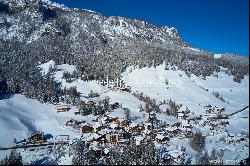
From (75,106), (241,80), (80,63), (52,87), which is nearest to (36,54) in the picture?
(80,63)

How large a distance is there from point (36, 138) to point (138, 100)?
50928 mm

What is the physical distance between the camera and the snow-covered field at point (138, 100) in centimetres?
8175

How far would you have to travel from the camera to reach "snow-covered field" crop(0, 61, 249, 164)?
81.8 metres

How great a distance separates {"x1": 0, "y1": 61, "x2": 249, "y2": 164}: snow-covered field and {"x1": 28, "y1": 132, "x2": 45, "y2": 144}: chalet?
129 inches

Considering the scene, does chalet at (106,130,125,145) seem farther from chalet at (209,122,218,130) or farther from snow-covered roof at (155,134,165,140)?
chalet at (209,122,218,130)

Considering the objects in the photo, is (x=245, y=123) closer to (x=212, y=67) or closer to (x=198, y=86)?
(x=198, y=86)

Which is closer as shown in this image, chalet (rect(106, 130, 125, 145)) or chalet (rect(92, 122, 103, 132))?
chalet (rect(106, 130, 125, 145))

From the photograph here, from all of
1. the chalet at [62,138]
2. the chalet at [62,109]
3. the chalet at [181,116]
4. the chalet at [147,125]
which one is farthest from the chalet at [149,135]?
the chalet at [62,109]

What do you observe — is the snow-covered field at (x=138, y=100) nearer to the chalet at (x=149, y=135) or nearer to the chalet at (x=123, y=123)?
the chalet at (x=149, y=135)

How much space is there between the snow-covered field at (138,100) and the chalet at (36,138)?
3.27 meters

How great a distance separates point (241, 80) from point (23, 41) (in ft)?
344

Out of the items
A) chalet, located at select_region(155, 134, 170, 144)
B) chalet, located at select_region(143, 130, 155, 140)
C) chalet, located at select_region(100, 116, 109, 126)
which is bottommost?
chalet, located at select_region(155, 134, 170, 144)

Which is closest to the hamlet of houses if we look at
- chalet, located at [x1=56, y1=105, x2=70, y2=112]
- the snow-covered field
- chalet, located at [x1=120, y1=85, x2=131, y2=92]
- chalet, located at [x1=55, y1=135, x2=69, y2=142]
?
chalet, located at [x1=56, y1=105, x2=70, y2=112]

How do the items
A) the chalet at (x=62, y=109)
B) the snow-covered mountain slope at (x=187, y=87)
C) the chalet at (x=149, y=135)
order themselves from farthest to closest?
the snow-covered mountain slope at (x=187, y=87), the chalet at (x=62, y=109), the chalet at (x=149, y=135)
